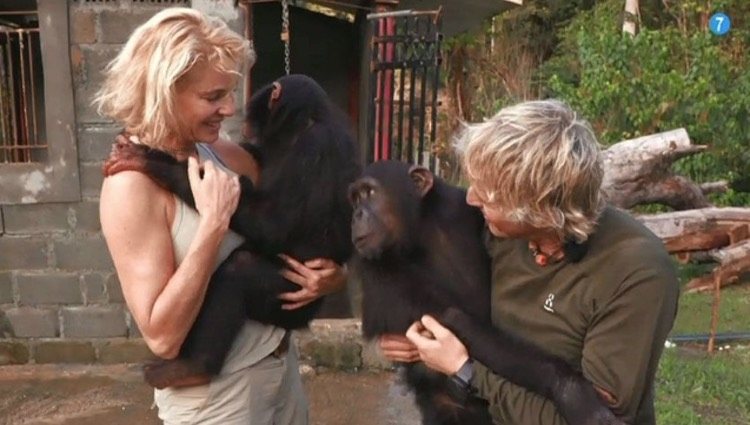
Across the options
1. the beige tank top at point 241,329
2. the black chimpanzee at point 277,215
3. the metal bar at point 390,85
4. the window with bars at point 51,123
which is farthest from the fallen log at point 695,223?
the beige tank top at point 241,329

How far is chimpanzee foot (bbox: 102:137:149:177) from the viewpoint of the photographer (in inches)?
85.7

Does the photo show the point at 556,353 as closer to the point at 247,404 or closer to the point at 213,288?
the point at 247,404

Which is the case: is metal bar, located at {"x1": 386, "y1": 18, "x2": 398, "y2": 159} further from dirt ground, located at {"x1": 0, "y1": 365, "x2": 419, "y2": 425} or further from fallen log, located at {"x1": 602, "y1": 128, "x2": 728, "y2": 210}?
fallen log, located at {"x1": 602, "y1": 128, "x2": 728, "y2": 210}

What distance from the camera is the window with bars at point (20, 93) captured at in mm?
5938

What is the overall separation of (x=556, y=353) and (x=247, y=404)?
36.2 inches

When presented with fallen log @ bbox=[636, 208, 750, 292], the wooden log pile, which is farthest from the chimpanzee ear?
fallen log @ bbox=[636, 208, 750, 292]

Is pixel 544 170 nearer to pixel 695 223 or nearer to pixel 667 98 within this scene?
pixel 695 223

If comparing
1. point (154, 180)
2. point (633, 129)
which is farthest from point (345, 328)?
point (633, 129)

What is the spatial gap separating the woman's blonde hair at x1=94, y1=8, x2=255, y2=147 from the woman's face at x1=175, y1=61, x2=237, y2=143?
24 millimetres

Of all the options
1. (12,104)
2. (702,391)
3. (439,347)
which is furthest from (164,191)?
(12,104)

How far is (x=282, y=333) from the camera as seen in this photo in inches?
102

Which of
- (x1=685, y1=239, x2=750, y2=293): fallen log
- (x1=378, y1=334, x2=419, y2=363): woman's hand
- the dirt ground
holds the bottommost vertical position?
the dirt ground

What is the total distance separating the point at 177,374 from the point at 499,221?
3.36 ft

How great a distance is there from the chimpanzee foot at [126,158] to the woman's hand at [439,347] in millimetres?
832
